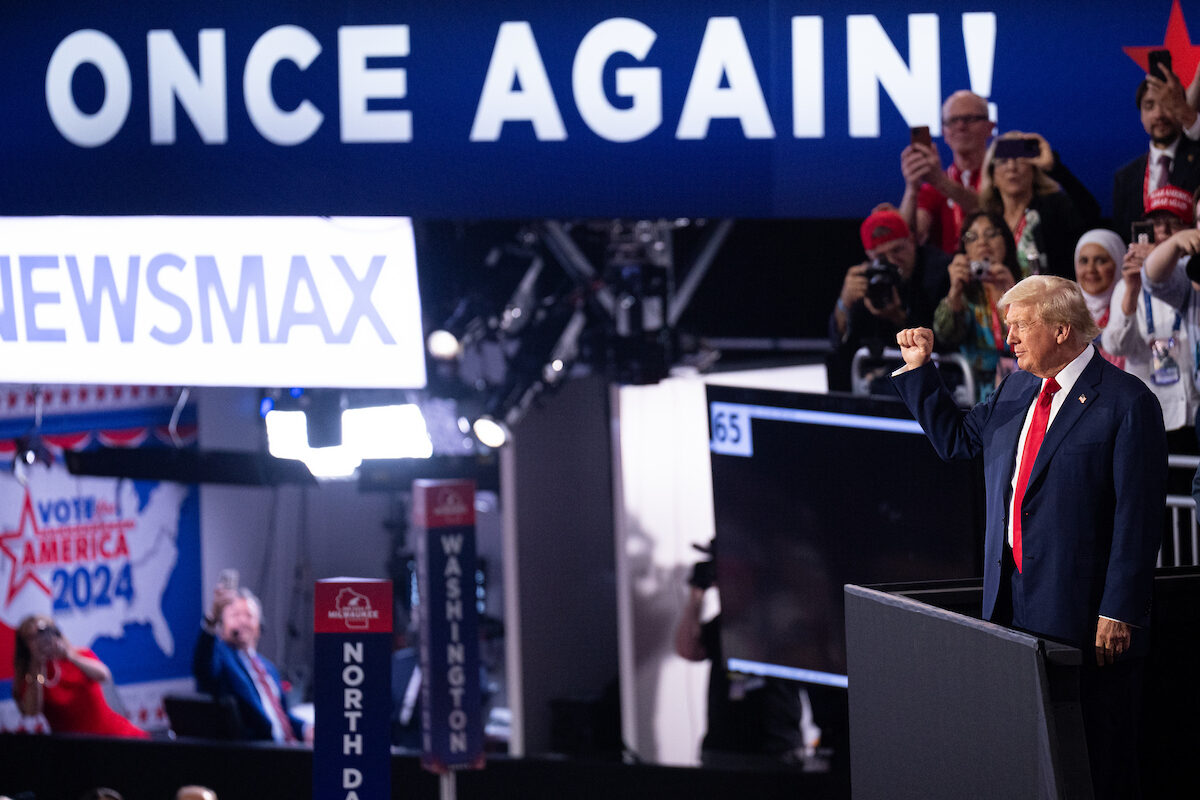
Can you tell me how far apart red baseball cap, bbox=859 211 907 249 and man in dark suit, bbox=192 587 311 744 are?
153 inches

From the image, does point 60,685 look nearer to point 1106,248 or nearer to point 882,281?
point 882,281

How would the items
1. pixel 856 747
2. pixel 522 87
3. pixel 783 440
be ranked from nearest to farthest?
pixel 856 747 → pixel 783 440 → pixel 522 87

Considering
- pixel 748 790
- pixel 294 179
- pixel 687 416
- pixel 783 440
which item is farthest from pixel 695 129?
pixel 687 416

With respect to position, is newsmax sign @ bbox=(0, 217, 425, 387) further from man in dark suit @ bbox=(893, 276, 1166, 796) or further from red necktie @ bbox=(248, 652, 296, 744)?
man in dark suit @ bbox=(893, 276, 1166, 796)

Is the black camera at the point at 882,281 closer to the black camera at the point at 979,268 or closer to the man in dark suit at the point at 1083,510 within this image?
the black camera at the point at 979,268

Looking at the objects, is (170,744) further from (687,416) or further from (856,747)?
(856,747)

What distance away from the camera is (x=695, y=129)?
475 centimetres

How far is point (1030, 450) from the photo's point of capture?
2660 millimetres

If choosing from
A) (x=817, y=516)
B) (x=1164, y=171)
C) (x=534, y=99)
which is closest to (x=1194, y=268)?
(x=1164, y=171)

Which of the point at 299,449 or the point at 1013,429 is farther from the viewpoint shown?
the point at 299,449

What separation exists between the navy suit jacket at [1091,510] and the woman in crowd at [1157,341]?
5.24ft

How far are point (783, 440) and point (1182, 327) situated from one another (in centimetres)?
116

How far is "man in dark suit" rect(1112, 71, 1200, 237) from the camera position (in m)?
4.14

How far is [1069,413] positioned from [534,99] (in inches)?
105
